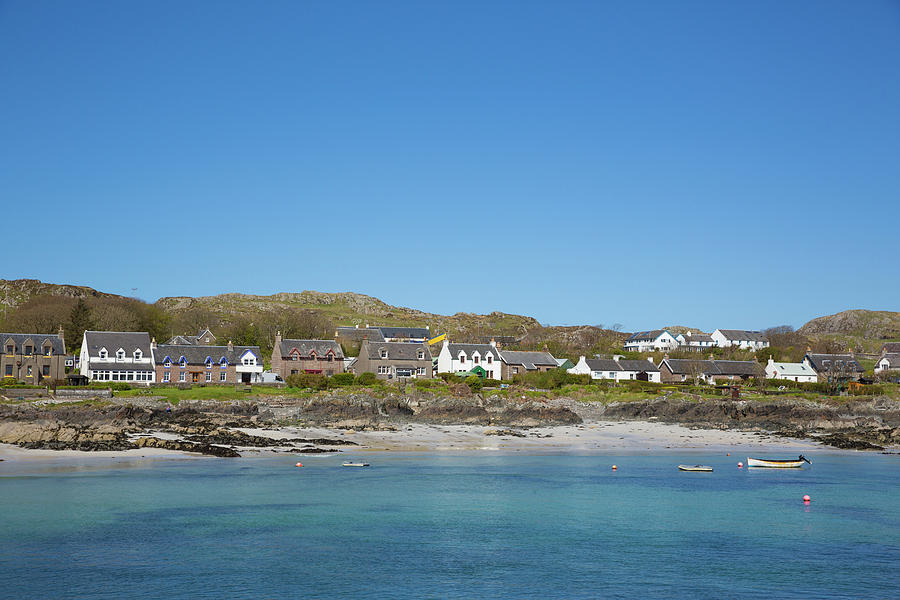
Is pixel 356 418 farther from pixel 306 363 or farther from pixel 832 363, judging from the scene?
pixel 832 363

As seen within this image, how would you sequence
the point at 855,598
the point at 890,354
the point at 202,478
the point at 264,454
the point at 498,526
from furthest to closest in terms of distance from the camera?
the point at 890,354, the point at 264,454, the point at 202,478, the point at 498,526, the point at 855,598

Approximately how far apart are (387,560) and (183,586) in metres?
6.09

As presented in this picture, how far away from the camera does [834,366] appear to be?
10225 cm

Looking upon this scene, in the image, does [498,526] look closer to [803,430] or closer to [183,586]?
[183,586]

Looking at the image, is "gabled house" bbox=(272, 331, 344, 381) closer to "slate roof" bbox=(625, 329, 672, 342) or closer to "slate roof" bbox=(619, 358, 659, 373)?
"slate roof" bbox=(619, 358, 659, 373)

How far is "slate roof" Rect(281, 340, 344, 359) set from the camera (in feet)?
299

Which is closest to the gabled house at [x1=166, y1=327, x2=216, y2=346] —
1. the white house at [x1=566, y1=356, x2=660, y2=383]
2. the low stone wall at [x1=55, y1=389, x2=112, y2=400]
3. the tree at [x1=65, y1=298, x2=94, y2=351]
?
the tree at [x1=65, y1=298, x2=94, y2=351]

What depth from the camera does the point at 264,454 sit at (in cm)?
4509

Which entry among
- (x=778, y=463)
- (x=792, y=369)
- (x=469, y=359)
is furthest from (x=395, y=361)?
(x=792, y=369)

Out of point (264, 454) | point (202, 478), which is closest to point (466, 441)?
point (264, 454)

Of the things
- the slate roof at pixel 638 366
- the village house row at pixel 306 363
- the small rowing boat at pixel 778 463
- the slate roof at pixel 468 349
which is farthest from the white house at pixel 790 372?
the small rowing boat at pixel 778 463

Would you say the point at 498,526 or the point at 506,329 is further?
the point at 506,329

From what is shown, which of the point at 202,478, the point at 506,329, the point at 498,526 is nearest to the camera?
the point at 498,526

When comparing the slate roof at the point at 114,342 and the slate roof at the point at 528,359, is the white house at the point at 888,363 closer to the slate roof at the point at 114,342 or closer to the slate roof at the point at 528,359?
the slate roof at the point at 528,359
